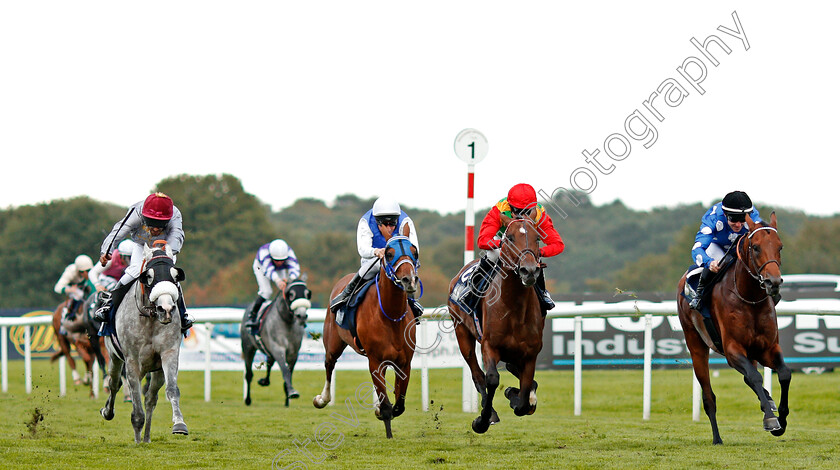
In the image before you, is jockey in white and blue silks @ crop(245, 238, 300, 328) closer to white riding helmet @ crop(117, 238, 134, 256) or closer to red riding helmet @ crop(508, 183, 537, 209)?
white riding helmet @ crop(117, 238, 134, 256)

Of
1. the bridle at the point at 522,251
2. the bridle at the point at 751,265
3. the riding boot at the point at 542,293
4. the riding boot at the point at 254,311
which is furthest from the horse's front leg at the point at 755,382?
the riding boot at the point at 254,311

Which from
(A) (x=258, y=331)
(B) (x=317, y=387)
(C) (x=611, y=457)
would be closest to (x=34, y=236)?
(B) (x=317, y=387)

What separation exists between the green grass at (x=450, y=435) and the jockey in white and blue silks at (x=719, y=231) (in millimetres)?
1442

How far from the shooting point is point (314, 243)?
201 ft

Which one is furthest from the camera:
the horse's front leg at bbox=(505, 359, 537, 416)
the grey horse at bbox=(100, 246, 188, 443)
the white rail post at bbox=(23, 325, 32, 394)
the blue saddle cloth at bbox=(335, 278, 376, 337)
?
the white rail post at bbox=(23, 325, 32, 394)

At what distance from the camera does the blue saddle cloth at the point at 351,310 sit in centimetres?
913

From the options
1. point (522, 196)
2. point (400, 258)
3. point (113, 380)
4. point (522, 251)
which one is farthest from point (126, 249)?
point (522, 251)

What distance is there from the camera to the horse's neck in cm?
863

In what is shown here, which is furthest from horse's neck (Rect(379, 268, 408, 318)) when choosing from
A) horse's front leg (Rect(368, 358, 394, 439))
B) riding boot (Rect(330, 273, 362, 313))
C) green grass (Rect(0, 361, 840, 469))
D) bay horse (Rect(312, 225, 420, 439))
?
green grass (Rect(0, 361, 840, 469))

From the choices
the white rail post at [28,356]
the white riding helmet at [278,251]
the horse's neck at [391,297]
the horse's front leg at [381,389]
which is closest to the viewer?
the horse's neck at [391,297]

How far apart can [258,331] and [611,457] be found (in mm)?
6921

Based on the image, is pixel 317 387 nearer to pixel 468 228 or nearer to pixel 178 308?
pixel 468 228

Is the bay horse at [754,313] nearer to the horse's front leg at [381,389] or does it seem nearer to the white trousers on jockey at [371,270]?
the horse's front leg at [381,389]

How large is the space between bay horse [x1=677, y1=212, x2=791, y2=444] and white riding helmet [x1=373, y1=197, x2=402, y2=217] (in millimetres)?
2884
